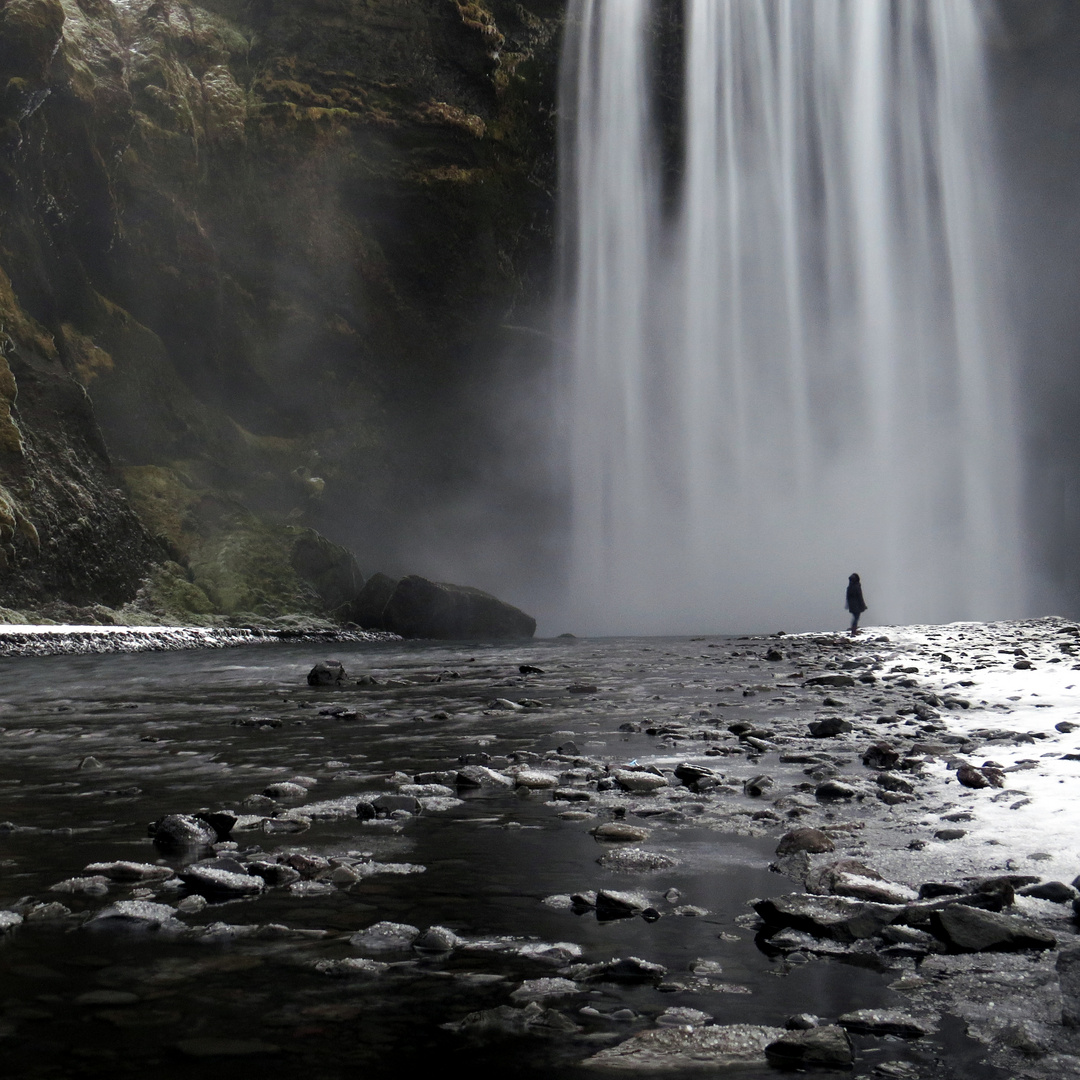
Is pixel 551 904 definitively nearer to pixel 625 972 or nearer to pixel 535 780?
pixel 625 972

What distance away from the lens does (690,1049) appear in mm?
1883

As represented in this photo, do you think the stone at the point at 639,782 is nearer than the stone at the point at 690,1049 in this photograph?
No

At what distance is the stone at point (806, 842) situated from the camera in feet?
11.7

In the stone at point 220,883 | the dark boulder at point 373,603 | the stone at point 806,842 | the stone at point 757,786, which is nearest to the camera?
the stone at point 220,883

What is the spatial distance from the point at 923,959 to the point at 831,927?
0.87 feet

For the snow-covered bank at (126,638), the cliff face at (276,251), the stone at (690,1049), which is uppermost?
the cliff face at (276,251)

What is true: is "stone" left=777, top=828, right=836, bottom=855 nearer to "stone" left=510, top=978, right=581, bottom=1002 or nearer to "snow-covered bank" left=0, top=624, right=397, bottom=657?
"stone" left=510, top=978, right=581, bottom=1002

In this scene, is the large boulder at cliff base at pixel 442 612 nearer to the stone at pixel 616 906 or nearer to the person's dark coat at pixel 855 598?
the person's dark coat at pixel 855 598

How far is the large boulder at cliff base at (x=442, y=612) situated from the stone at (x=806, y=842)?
36.2 m

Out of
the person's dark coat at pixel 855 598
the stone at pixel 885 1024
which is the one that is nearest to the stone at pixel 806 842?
the stone at pixel 885 1024

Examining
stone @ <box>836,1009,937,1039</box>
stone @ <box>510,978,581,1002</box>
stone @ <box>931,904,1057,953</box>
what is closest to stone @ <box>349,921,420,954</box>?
stone @ <box>510,978,581,1002</box>

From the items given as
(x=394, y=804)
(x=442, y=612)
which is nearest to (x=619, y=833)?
(x=394, y=804)

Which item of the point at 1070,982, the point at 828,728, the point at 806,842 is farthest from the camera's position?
the point at 828,728

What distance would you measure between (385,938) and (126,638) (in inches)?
1125
